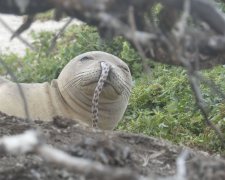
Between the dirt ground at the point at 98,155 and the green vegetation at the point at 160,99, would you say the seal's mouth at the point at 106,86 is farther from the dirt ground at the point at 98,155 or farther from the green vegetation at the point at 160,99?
the dirt ground at the point at 98,155

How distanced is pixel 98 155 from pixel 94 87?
259cm

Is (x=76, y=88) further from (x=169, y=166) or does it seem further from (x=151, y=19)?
(x=151, y=19)

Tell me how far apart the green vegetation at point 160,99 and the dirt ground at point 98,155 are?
1.93m

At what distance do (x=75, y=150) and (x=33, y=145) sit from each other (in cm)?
58

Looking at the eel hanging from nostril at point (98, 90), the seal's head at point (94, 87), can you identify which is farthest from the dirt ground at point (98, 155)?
the seal's head at point (94, 87)

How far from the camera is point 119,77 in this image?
17.3 feet

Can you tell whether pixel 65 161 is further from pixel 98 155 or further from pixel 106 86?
pixel 106 86

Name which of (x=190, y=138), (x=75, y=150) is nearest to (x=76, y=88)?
(x=190, y=138)

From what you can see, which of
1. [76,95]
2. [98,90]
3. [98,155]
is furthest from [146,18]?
[76,95]

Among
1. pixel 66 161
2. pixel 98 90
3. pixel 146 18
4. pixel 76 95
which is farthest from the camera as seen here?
pixel 76 95

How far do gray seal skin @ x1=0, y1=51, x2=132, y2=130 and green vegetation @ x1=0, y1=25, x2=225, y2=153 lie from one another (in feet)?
0.97

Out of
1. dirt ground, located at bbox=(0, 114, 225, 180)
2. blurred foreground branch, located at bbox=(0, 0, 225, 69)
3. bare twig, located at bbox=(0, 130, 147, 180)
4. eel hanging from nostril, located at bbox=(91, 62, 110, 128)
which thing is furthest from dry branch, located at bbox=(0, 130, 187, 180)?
eel hanging from nostril, located at bbox=(91, 62, 110, 128)

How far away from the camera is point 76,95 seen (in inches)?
220

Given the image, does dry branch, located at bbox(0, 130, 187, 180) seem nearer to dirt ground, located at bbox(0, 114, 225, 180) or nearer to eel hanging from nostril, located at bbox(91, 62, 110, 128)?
dirt ground, located at bbox(0, 114, 225, 180)
